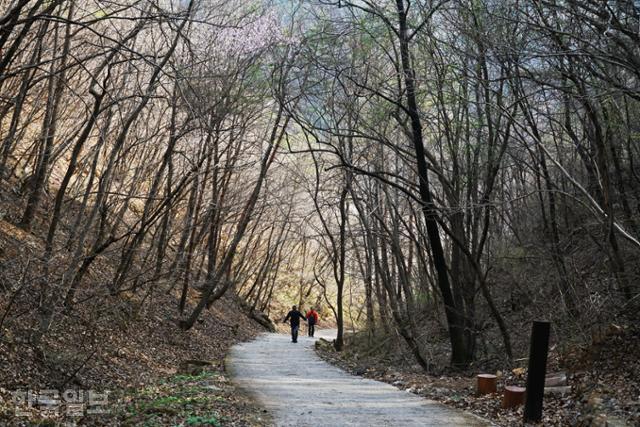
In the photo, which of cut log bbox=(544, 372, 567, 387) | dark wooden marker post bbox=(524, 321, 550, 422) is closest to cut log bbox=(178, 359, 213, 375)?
cut log bbox=(544, 372, 567, 387)

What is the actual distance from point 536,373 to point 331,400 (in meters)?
3.29

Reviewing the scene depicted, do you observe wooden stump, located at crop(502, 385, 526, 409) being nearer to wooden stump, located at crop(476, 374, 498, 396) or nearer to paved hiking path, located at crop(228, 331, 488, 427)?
paved hiking path, located at crop(228, 331, 488, 427)

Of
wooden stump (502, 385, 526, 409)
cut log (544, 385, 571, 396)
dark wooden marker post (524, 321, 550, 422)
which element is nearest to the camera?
dark wooden marker post (524, 321, 550, 422)

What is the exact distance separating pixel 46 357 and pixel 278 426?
13.9 feet

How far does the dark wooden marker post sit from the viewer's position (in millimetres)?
7559

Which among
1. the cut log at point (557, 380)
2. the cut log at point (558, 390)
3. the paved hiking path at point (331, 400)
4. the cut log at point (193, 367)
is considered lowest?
the paved hiking path at point (331, 400)

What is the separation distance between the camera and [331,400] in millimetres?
9562

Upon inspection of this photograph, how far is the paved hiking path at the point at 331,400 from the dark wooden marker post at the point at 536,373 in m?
0.65

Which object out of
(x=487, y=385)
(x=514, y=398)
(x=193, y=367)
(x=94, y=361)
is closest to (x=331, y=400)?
(x=487, y=385)

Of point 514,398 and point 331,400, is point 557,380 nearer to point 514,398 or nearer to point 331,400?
point 514,398

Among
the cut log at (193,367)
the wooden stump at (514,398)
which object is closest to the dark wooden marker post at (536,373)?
the wooden stump at (514,398)

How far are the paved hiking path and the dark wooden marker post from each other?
2.14ft

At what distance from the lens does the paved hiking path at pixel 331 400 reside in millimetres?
7887

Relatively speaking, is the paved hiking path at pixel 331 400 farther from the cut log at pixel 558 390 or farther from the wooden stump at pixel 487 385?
the cut log at pixel 558 390
